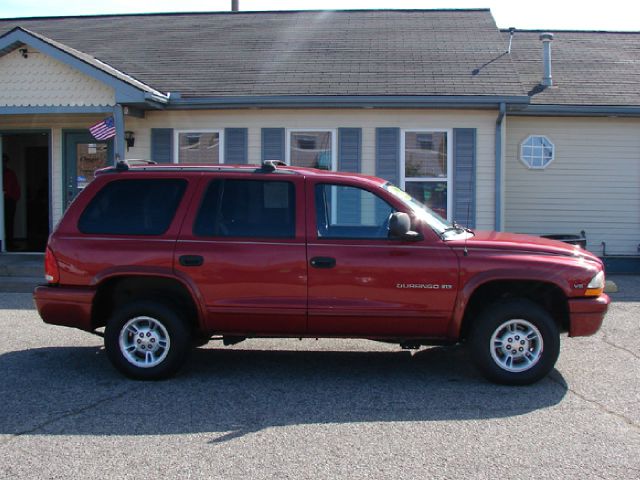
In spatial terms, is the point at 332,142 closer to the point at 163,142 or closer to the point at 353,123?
the point at 353,123

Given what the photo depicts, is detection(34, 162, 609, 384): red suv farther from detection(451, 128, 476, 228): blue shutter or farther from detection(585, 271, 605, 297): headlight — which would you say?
detection(451, 128, 476, 228): blue shutter

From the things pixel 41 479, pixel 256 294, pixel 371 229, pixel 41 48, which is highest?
pixel 41 48

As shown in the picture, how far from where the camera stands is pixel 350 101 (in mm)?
11984

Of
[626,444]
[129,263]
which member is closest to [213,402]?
[129,263]

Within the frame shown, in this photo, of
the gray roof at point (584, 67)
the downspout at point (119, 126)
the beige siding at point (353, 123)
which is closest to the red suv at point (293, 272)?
the downspout at point (119, 126)

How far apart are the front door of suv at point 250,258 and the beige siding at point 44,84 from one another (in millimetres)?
6384

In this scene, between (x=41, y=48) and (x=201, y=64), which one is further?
(x=201, y=64)

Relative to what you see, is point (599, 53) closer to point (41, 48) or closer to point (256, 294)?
point (41, 48)

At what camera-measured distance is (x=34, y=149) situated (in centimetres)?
1536

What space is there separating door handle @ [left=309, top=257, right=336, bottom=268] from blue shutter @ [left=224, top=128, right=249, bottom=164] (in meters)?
6.85

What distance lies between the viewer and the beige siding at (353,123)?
487 inches

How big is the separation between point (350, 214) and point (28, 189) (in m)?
11.2

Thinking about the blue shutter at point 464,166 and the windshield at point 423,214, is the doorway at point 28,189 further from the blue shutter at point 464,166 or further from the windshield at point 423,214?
the windshield at point 423,214

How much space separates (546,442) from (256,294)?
2598 mm
